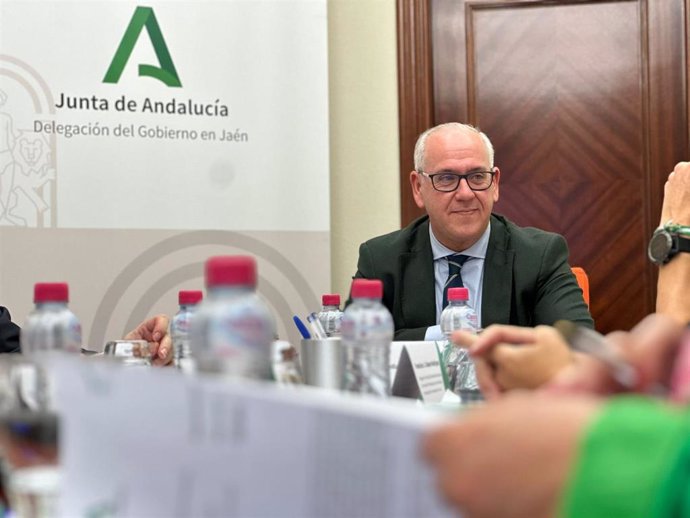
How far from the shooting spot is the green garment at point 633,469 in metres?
0.58

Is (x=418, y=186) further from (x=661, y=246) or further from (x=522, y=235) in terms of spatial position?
(x=661, y=246)

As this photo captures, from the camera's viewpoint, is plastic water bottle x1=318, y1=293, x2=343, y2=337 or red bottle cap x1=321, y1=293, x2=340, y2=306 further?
red bottle cap x1=321, y1=293, x2=340, y2=306

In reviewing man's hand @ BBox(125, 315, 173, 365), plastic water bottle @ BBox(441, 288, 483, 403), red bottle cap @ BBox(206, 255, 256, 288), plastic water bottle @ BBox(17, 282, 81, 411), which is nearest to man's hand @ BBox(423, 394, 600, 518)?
red bottle cap @ BBox(206, 255, 256, 288)

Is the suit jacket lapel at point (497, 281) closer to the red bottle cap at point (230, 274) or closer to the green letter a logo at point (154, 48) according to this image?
the green letter a logo at point (154, 48)

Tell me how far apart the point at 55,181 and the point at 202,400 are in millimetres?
2646

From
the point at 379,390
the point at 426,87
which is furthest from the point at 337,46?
the point at 379,390

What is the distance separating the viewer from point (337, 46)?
3689mm

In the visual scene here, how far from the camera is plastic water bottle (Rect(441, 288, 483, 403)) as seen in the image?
1609mm

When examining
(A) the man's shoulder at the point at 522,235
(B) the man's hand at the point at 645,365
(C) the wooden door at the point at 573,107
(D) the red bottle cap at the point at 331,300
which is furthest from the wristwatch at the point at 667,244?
(C) the wooden door at the point at 573,107

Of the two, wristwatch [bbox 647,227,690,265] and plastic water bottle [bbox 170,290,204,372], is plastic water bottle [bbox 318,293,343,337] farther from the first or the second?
wristwatch [bbox 647,227,690,265]

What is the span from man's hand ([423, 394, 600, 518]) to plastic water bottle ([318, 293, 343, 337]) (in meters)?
1.51

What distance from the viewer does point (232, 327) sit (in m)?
0.80

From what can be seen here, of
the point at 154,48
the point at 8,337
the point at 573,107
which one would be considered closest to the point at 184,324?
the point at 8,337

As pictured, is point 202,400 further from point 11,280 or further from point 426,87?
point 426,87
